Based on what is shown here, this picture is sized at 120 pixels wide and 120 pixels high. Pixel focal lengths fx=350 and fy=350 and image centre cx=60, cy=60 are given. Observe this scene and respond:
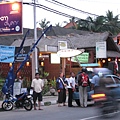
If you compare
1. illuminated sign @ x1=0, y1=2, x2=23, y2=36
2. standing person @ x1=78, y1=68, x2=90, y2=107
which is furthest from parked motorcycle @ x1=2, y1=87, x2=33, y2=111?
illuminated sign @ x1=0, y1=2, x2=23, y2=36

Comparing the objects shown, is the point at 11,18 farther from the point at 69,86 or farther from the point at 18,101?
the point at 18,101

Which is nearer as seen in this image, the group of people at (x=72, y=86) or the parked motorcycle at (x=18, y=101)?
the parked motorcycle at (x=18, y=101)

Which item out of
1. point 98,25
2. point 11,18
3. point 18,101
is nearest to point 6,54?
point 11,18

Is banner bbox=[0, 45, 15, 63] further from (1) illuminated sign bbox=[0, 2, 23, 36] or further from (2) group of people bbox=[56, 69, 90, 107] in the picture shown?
(2) group of people bbox=[56, 69, 90, 107]

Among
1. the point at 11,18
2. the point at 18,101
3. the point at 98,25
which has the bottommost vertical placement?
the point at 18,101

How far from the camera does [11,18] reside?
21.0m

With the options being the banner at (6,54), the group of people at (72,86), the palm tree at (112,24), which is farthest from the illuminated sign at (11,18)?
the palm tree at (112,24)

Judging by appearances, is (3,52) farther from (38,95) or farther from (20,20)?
(38,95)

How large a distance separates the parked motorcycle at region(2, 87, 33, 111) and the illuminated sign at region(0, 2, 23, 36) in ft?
17.1

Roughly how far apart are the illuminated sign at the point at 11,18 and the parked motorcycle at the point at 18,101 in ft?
17.1

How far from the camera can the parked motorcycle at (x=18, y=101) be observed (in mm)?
16469

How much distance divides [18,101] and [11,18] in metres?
6.20

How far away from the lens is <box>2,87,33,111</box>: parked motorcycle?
54.0 feet

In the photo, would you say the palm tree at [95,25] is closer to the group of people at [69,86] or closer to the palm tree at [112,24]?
the palm tree at [112,24]
